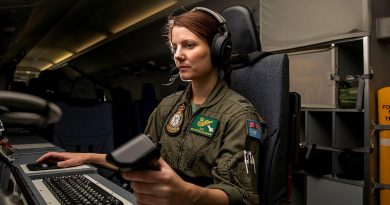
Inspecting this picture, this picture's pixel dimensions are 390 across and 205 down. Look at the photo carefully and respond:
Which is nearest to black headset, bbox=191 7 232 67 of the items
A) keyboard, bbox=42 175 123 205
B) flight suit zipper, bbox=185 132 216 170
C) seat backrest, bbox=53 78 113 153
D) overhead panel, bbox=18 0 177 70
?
flight suit zipper, bbox=185 132 216 170

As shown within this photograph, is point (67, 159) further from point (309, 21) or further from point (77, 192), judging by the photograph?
point (309, 21)

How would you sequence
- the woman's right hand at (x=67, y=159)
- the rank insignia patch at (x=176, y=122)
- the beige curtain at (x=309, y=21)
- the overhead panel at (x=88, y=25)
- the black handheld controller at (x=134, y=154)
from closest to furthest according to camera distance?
1. the black handheld controller at (x=134, y=154)
2. the rank insignia patch at (x=176, y=122)
3. the woman's right hand at (x=67, y=159)
4. the beige curtain at (x=309, y=21)
5. the overhead panel at (x=88, y=25)

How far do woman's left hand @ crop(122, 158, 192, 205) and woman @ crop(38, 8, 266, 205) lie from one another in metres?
0.15

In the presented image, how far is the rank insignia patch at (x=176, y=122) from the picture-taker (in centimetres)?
110

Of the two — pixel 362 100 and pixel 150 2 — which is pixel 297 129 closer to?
pixel 362 100

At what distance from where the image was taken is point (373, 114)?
1.95 m

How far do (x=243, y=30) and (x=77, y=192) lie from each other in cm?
77

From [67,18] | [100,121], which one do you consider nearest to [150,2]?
[67,18]

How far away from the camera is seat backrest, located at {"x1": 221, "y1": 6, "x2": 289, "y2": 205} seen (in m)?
1.00

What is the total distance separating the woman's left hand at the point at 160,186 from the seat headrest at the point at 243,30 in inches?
28.1

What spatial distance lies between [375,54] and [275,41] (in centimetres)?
72

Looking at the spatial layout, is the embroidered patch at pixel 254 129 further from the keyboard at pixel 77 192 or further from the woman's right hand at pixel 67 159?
the woman's right hand at pixel 67 159

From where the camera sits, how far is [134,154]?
1.28ft

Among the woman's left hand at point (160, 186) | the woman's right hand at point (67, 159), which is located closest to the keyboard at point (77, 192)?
the woman's right hand at point (67, 159)
